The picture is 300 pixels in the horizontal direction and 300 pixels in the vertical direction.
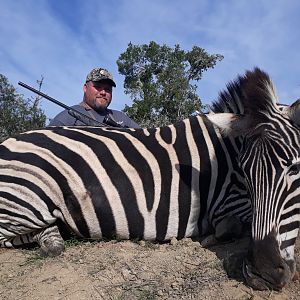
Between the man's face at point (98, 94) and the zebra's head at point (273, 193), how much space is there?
3.51 m

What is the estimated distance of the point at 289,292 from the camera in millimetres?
2164

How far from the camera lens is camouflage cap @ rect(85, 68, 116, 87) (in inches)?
222

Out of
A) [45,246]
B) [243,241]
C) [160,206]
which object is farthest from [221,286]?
[45,246]

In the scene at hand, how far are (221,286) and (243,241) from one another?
858 millimetres

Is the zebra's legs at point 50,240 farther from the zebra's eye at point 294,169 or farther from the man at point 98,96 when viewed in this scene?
the man at point 98,96

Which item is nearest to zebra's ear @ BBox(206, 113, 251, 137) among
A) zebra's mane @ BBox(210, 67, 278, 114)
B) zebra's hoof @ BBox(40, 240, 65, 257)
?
zebra's mane @ BBox(210, 67, 278, 114)

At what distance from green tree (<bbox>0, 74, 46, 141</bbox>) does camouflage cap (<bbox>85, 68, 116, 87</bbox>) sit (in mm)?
6253

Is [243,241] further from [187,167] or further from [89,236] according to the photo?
[89,236]

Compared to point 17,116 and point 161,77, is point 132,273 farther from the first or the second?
point 161,77

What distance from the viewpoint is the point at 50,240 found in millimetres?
3281

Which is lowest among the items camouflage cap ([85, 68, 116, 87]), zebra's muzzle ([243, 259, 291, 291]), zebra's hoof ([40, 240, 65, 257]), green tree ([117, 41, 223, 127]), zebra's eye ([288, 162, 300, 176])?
zebra's muzzle ([243, 259, 291, 291])

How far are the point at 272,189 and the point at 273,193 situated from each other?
0.02 meters

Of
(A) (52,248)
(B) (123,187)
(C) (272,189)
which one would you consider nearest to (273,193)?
(C) (272,189)

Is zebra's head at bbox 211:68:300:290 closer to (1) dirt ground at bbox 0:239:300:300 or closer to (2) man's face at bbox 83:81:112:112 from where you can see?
(1) dirt ground at bbox 0:239:300:300
